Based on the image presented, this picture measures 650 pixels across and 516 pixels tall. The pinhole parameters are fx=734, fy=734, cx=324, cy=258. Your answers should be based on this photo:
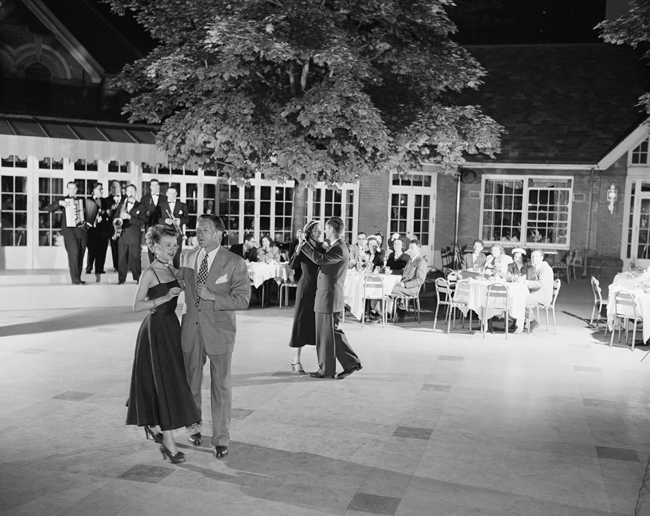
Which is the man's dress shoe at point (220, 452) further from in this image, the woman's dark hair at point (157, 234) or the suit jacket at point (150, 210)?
the suit jacket at point (150, 210)

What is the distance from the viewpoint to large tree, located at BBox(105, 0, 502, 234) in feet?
40.6

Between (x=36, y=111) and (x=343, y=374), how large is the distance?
1226 centimetres

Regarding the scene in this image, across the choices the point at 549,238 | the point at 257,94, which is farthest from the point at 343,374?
the point at 549,238

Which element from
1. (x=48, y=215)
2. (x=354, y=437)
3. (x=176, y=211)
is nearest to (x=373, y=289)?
(x=176, y=211)

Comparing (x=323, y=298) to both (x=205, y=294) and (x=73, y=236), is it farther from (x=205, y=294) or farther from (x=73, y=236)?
(x=73, y=236)

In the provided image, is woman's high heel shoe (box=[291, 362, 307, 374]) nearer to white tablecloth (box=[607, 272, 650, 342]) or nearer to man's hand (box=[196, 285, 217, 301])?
man's hand (box=[196, 285, 217, 301])

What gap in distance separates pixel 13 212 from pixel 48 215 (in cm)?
73

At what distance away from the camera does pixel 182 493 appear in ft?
16.3

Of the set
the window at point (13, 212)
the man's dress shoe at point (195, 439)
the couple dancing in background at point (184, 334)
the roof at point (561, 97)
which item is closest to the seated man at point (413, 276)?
the man's dress shoe at point (195, 439)

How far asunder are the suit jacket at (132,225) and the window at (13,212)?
3.30 metres

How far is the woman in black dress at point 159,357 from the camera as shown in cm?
531

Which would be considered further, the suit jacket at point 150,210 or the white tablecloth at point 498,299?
the suit jacket at point 150,210

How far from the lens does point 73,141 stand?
50.3ft

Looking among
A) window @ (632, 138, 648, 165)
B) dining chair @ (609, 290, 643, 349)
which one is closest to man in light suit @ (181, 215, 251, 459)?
dining chair @ (609, 290, 643, 349)
